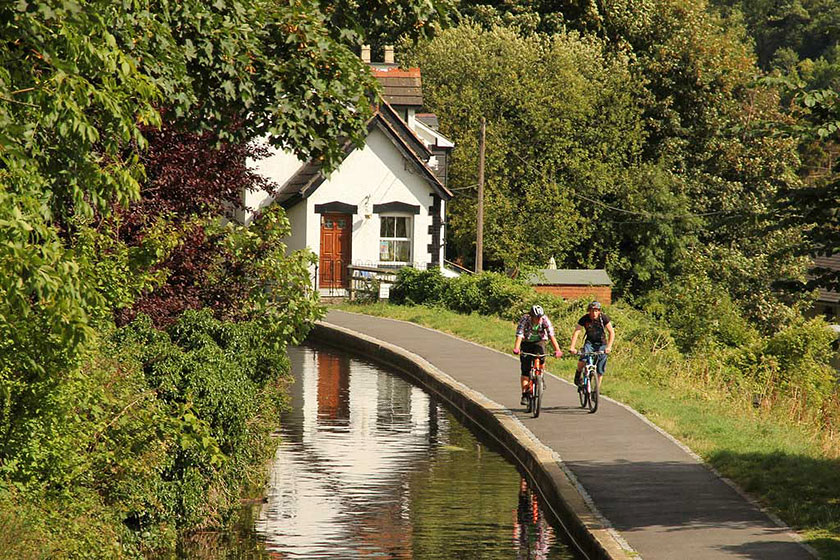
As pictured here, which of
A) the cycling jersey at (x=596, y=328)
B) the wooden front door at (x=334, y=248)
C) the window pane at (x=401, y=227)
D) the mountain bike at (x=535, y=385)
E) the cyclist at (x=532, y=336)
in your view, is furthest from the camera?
the window pane at (x=401, y=227)

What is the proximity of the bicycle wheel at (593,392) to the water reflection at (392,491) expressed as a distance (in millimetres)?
1820

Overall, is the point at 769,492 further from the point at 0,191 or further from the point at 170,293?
the point at 0,191

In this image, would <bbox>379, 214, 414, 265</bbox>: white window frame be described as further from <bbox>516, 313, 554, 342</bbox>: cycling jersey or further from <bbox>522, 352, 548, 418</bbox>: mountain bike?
<bbox>522, 352, 548, 418</bbox>: mountain bike

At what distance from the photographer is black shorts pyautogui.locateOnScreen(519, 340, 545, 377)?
1945 centimetres

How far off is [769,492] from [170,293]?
7336mm

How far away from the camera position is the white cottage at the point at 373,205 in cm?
4494

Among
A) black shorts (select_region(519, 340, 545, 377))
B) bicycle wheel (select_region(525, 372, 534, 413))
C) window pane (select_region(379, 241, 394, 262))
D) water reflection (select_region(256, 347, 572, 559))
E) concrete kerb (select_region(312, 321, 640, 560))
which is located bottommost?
water reflection (select_region(256, 347, 572, 559))

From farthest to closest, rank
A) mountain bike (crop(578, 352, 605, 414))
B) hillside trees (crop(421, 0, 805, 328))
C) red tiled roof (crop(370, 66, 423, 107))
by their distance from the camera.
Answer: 1. hillside trees (crop(421, 0, 805, 328))
2. red tiled roof (crop(370, 66, 423, 107))
3. mountain bike (crop(578, 352, 605, 414))

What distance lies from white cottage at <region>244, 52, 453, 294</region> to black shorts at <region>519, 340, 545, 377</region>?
82.2 feet

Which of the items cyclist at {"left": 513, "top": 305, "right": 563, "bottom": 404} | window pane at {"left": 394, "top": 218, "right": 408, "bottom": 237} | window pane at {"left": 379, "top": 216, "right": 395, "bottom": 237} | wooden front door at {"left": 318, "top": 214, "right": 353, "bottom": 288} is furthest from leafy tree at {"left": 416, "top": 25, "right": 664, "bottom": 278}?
cyclist at {"left": 513, "top": 305, "right": 563, "bottom": 404}

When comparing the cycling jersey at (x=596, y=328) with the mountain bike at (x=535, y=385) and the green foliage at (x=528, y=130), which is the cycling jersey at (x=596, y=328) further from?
the green foliage at (x=528, y=130)

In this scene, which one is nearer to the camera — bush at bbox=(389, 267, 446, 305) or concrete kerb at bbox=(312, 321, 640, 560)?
concrete kerb at bbox=(312, 321, 640, 560)

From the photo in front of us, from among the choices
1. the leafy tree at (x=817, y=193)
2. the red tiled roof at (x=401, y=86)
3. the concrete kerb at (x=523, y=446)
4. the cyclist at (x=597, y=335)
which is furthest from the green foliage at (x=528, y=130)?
the leafy tree at (x=817, y=193)

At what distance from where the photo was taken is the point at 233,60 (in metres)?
13.3
